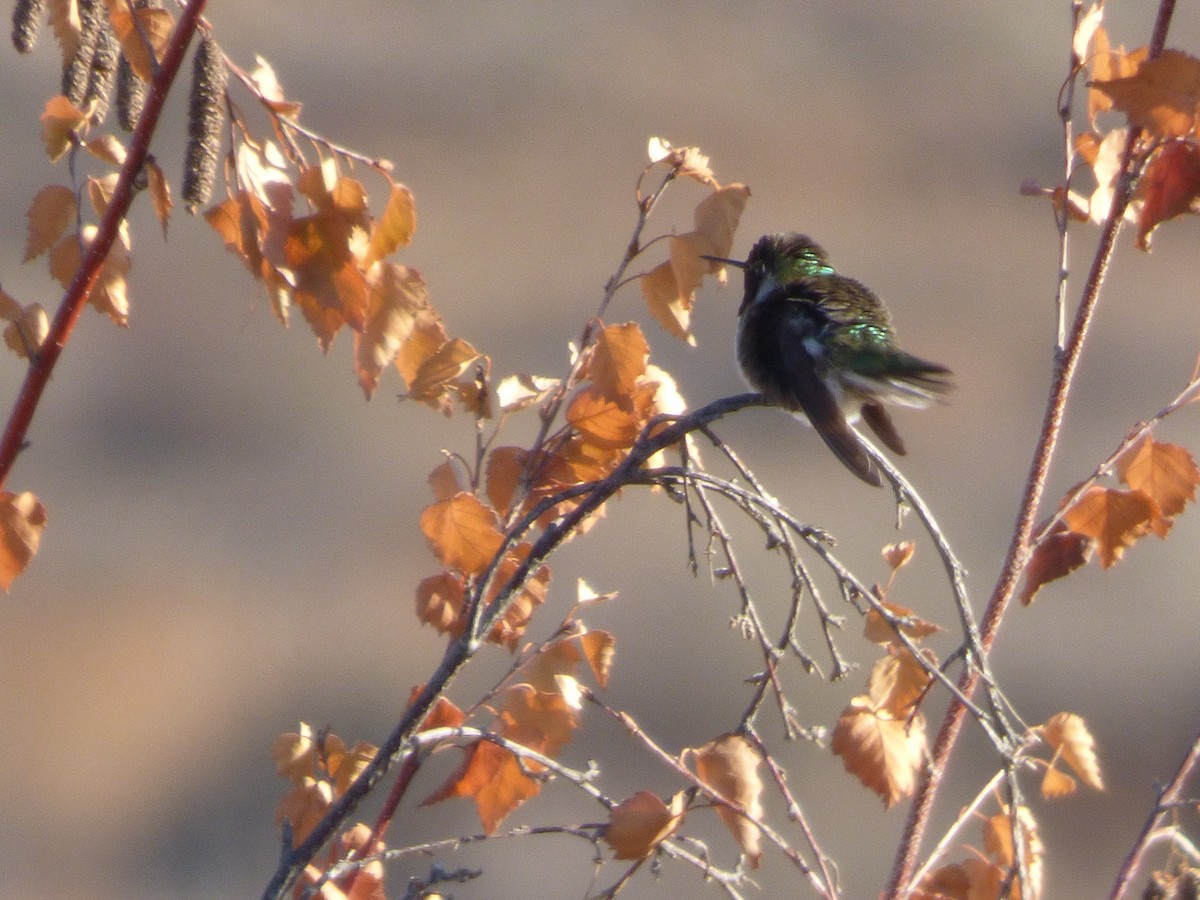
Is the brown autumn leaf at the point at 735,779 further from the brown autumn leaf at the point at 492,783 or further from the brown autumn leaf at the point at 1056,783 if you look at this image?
the brown autumn leaf at the point at 1056,783

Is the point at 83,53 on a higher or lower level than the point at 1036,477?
higher

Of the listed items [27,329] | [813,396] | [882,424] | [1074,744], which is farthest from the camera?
[882,424]

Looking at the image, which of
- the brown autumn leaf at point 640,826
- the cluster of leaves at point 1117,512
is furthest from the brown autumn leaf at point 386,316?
the cluster of leaves at point 1117,512

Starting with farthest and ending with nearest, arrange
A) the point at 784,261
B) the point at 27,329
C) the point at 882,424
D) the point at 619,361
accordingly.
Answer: the point at 784,261 < the point at 882,424 < the point at 619,361 < the point at 27,329

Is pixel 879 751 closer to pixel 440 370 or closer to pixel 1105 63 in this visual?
pixel 440 370

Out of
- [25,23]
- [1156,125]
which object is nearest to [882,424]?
[1156,125]

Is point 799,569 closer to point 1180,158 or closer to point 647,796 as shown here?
point 647,796
